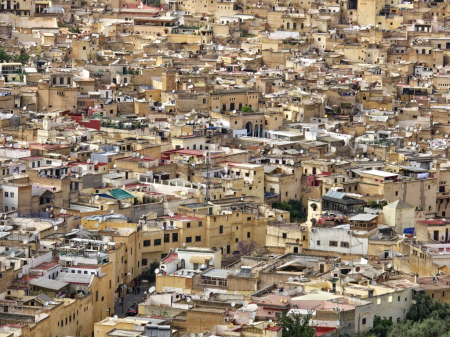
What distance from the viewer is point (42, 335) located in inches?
1407

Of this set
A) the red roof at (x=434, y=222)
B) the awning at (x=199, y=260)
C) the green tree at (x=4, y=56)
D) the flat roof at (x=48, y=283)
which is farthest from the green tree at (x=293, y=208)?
the green tree at (x=4, y=56)

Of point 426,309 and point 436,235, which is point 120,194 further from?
point 426,309

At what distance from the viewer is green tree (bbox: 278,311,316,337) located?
112 feet

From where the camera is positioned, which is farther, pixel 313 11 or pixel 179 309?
pixel 313 11

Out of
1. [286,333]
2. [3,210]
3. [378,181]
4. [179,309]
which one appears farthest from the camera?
[378,181]

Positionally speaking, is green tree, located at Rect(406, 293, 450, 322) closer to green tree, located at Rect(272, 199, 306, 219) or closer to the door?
the door

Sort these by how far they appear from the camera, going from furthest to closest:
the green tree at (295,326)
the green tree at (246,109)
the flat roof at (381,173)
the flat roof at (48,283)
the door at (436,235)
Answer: the green tree at (246,109) → the flat roof at (381,173) → the door at (436,235) → the flat roof at (48,283) → the green tree at (295,326)

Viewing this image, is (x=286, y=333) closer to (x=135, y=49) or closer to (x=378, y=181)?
(x=378, y=181)

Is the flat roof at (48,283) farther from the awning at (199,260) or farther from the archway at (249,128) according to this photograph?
the archway at (249,128)

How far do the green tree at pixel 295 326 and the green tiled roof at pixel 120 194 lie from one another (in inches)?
582

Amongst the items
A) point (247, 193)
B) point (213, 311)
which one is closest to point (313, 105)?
point (247, 193)

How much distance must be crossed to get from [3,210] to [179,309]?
38.8ft

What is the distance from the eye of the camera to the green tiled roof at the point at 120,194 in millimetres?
48950

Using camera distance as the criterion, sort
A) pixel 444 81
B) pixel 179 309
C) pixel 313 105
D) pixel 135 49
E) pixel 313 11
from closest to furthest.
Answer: pixel 179 309, pixel 313 105, pixel 444 81, pixel 135 49, pixel 313 11
